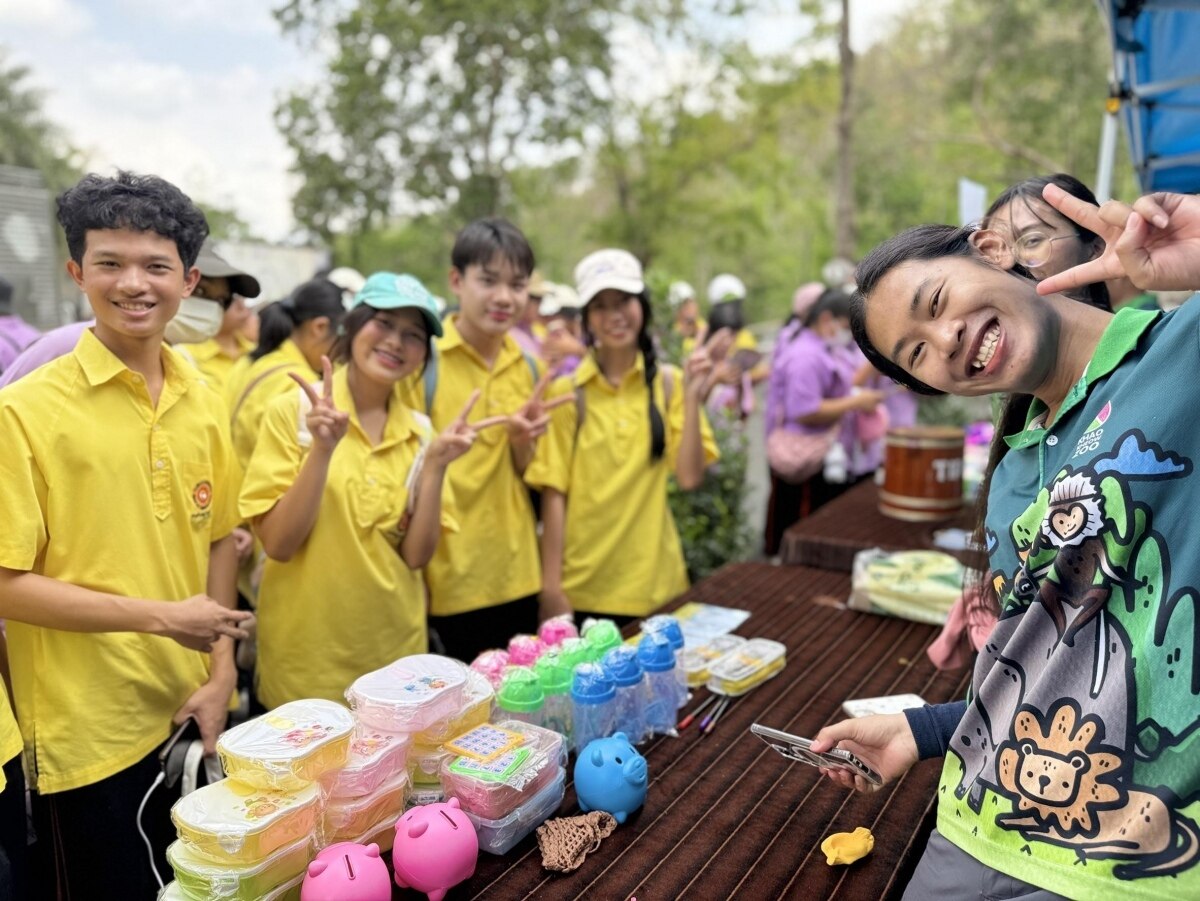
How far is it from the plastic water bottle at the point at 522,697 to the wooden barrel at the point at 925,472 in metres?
2.31

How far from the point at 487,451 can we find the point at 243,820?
1768 mm

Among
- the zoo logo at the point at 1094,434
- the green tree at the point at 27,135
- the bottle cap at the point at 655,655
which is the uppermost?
the green tree at the point at 27,135

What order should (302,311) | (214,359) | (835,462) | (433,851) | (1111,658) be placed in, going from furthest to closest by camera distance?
(835,462)
(214,359)
(302,311)
(433,851)
(1111,658)

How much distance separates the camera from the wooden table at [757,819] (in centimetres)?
131

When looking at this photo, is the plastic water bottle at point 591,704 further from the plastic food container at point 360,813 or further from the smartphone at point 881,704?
the smartphone at point 881,704

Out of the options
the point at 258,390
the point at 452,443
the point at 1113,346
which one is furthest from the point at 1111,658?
the point at 258,390

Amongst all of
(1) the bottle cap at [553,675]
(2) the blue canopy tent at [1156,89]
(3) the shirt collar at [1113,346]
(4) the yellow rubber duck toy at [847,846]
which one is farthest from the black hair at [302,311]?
(2) the blue canopy tent at [1156,89]

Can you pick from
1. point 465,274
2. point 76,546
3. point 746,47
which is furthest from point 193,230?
point 746,47

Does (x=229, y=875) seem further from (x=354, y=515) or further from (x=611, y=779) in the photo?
(x=354, y=515)

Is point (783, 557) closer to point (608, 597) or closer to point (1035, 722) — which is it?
point (608, 597)

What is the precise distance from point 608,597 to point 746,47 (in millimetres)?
13396

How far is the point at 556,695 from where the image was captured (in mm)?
1721

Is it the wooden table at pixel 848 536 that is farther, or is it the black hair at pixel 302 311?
the black hair at pixel 302 311

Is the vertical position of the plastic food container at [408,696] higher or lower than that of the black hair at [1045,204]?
lower
